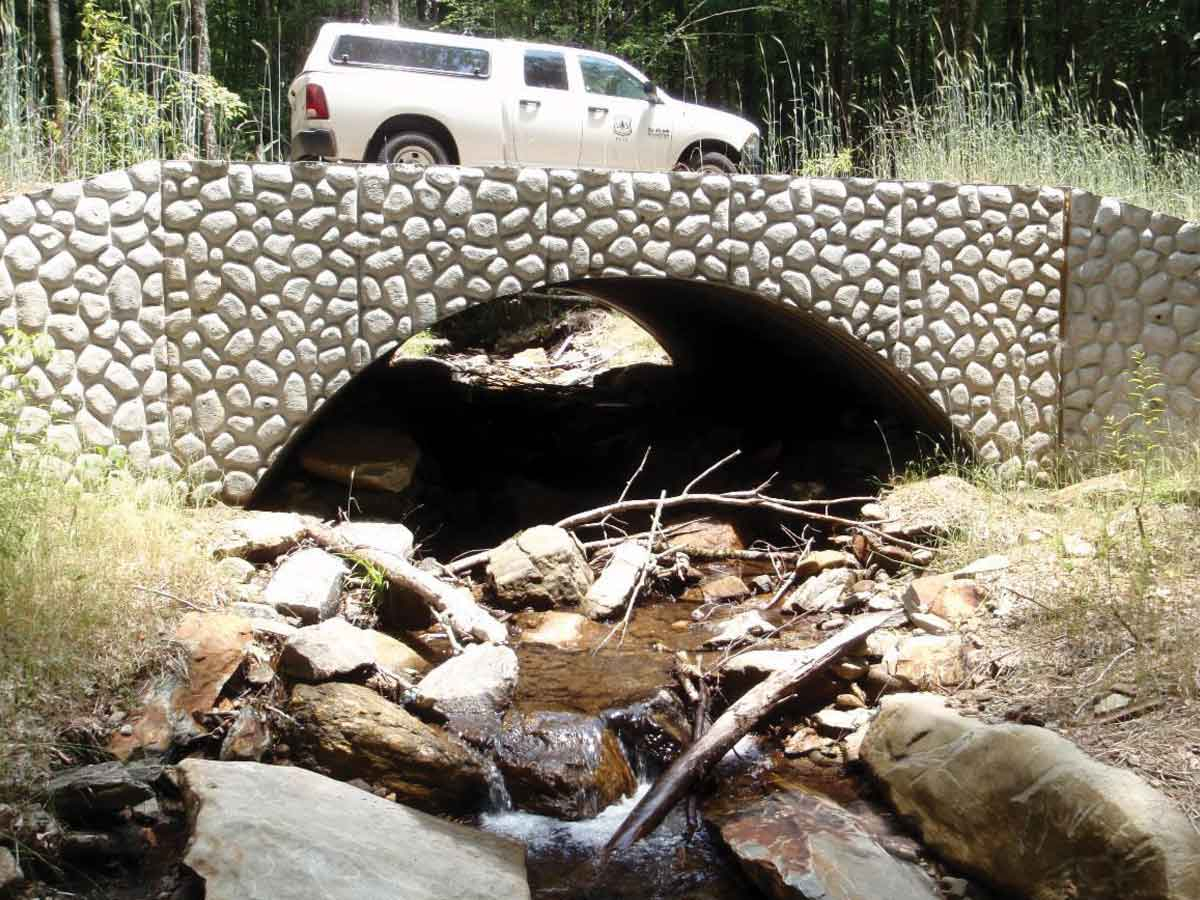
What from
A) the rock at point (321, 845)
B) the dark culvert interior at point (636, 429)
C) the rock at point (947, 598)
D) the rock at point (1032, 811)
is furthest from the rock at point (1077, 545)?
the rock at point (321, 845)

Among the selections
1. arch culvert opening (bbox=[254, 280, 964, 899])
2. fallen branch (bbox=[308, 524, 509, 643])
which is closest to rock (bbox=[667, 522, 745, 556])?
arch culvert opening (bbox=[254, 280, 964, 899])

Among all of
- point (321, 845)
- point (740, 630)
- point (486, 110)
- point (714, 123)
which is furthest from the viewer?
point (714, 123)

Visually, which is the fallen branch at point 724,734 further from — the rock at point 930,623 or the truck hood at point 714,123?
the truck hood at point 714,123

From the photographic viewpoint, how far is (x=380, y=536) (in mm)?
6754

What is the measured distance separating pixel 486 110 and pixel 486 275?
9.19ft

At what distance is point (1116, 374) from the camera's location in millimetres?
7621

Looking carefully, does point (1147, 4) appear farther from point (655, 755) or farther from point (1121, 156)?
point (655, 755)

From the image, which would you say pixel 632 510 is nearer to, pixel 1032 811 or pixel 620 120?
pixel 620 120

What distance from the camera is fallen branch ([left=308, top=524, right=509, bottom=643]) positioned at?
231 inches

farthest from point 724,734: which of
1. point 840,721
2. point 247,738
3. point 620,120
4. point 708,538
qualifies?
point 620,120

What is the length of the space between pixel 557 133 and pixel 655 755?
5.93 metres

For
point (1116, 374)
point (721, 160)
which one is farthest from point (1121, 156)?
point (721, 160)

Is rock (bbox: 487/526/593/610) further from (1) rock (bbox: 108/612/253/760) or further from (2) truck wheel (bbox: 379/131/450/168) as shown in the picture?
(2) truck wheel (bbox: 379/131/450/168)

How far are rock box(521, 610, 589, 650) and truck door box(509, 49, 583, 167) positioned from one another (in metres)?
4.39
